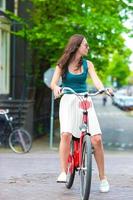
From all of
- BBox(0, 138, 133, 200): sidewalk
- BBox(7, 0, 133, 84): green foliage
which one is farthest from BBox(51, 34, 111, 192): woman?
BBox(7, 0, 133, 84): green foliage

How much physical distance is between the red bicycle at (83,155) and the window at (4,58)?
1252 cm

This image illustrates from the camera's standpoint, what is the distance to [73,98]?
684 centimetres

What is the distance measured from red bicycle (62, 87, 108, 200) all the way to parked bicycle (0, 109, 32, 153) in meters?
6.93

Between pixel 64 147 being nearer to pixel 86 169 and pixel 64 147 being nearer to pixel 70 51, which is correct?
pixel 86 169

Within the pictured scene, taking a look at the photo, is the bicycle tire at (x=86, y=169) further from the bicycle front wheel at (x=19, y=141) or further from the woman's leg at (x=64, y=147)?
the bicycle front wheel at (x=19, y=141)

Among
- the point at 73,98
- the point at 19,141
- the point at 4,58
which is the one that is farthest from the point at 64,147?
the point at 4,58

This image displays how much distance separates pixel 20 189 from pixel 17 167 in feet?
8.29

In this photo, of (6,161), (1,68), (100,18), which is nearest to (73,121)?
(6,161)

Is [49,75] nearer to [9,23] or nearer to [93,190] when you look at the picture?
[9,23]

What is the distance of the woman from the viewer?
6789mm

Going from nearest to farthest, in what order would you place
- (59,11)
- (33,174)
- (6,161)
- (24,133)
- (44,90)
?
1. (33,174)
2. (6,161)
3. (24,133)
4. (59,11)
5. (44,90)

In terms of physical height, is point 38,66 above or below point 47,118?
above

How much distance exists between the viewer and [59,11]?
17.8 meters

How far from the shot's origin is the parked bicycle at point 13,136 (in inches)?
552
